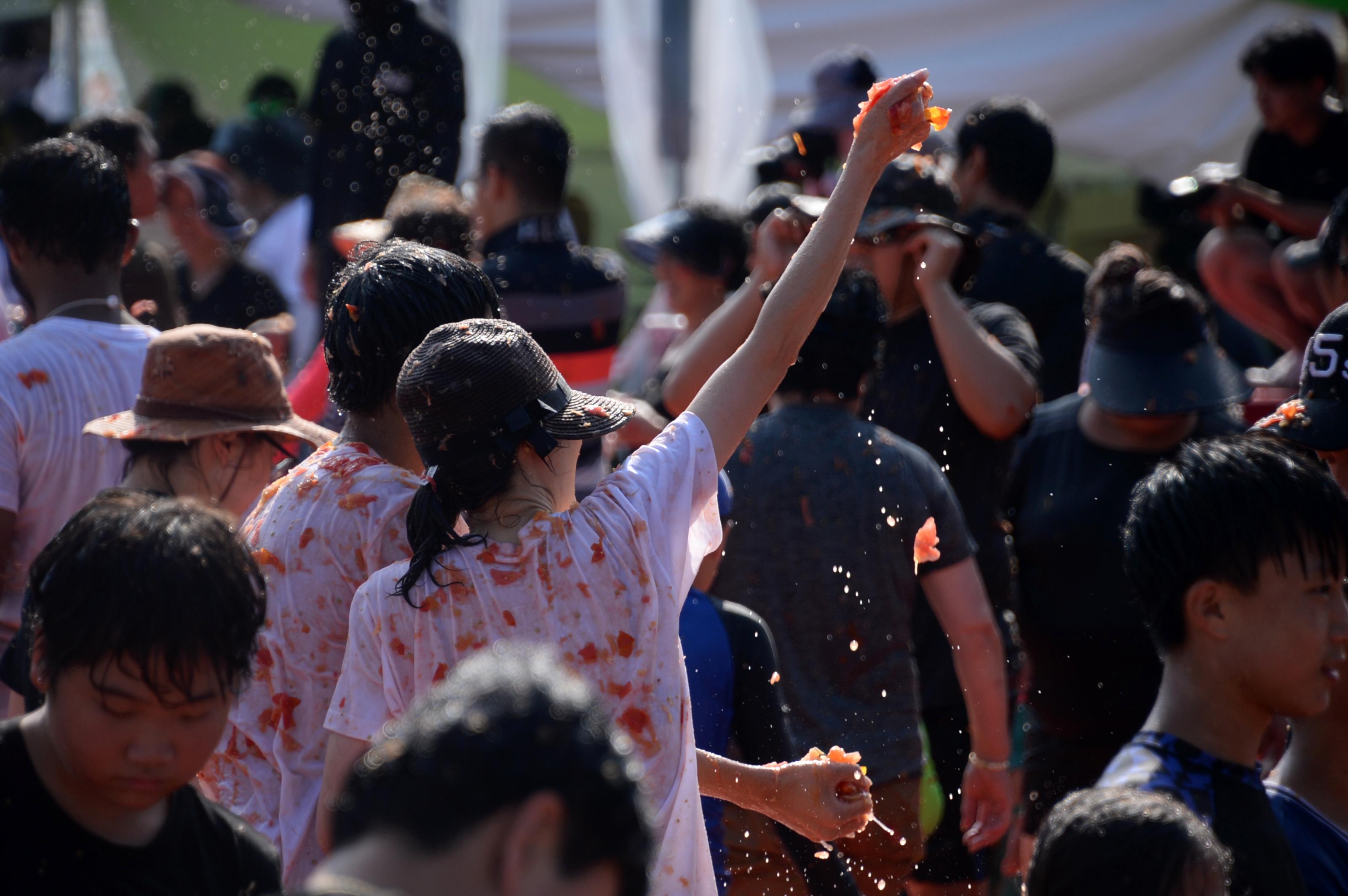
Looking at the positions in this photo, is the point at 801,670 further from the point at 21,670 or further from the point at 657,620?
the point at 21,670

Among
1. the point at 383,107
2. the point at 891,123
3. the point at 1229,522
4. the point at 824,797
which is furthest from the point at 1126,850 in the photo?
the point at 383,107

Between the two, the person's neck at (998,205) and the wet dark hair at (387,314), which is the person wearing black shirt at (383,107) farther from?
the wet dark hair at (387,314)

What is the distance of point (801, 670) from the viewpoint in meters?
3.38

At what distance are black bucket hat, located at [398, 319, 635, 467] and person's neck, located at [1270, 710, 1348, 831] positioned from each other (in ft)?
4.23

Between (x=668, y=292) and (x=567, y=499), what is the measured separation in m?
2.79

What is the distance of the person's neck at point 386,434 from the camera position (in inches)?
90.0

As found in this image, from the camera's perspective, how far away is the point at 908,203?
4.13 meters

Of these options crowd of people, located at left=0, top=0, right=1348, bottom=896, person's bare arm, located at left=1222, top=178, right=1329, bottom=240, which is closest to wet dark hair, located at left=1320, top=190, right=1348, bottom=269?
crowd of people, located at left=0, top=0, right=1348, bottom=896

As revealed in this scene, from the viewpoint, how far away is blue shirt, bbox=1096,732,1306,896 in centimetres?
200

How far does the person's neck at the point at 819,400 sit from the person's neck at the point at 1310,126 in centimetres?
299

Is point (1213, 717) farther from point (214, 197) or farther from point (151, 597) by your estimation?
point (214, 197)

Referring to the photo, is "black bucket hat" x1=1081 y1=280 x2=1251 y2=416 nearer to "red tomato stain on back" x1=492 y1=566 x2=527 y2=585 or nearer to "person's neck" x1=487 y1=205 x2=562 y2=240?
"person's neck" x1=487 y1=205 x2=562 y2=240

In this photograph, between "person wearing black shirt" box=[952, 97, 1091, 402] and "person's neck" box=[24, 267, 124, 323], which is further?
"person wearing black shirt" box=[952, 97, 1091, 402]

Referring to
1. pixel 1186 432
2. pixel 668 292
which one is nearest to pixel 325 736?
pixel 1186 432
